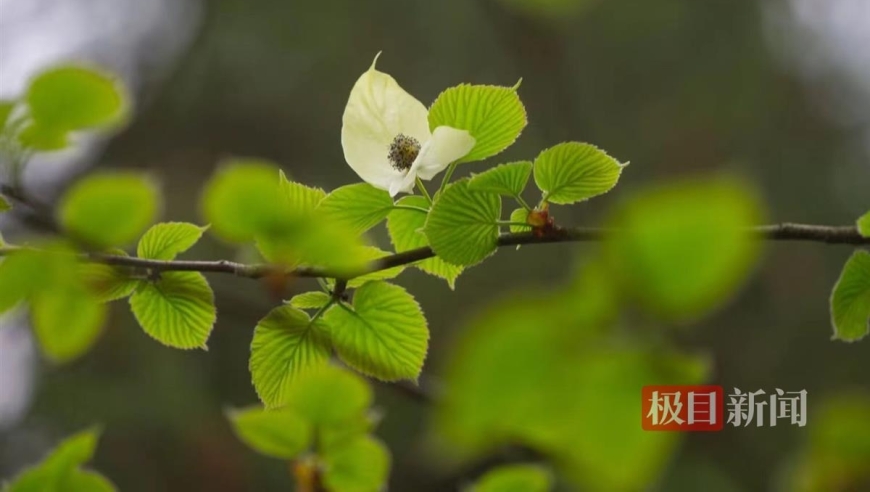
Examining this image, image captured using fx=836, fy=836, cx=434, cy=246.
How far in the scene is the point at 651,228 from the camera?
0.08 metres

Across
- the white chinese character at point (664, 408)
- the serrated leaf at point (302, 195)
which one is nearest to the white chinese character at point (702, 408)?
the white chinese character at point (664, 408)

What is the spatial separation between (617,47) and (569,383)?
1496mm

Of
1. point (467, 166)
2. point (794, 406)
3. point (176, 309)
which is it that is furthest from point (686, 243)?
point (467, 166)

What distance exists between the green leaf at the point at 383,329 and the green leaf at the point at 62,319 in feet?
0.26

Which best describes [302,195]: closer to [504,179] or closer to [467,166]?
[504,179]

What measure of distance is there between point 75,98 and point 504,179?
0.10 m

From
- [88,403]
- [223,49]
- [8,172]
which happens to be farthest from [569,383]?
[223,49]

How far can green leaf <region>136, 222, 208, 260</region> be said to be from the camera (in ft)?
0.74

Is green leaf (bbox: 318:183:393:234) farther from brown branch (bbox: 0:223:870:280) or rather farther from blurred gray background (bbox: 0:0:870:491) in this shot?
blurred gray background (bbox: 0:0:870:491)

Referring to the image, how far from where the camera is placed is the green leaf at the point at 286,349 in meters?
0.23

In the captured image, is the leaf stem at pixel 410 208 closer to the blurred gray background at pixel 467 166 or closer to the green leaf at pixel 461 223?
the green leaf at pixel 461 223

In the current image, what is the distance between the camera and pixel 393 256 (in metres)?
0.20

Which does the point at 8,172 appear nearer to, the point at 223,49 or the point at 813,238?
the point at 813,238

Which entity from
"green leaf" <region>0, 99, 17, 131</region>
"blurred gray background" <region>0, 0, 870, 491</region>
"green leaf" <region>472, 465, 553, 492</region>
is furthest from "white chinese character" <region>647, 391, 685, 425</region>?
"blurred gray background" <region>0, 0, 870, 491</region>
